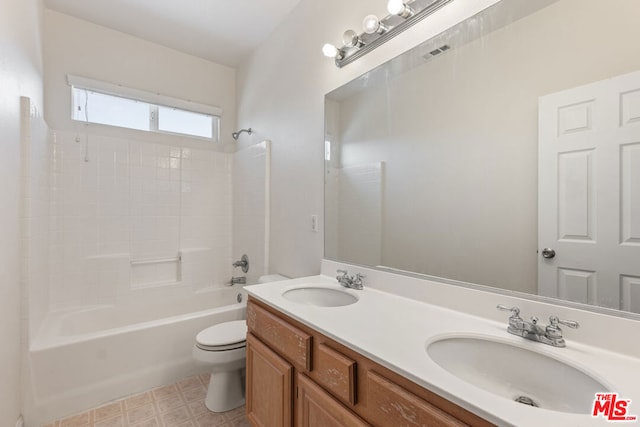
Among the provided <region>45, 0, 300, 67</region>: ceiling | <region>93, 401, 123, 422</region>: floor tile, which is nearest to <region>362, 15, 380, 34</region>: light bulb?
<region>45, 0, 300, 67</region>: ceiling

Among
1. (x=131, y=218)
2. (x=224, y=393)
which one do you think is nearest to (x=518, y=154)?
(x=224, y=393)

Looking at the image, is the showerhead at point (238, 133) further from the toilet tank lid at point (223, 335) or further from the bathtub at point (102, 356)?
the toilet tank lid at point (223, 335)

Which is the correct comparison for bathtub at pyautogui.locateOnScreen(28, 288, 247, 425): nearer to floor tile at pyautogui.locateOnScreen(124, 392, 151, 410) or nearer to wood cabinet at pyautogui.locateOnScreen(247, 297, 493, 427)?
floor tile at pyautogui.locateOnScreen(124, 392, 151, 410)

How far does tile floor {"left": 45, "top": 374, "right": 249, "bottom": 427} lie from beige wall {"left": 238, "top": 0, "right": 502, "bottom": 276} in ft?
3.17

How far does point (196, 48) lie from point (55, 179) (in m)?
1.67

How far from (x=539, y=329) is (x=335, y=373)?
0.63 m

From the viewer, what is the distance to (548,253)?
95 centimetres

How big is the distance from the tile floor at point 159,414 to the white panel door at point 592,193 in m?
1.77

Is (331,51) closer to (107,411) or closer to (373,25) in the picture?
(373,25)

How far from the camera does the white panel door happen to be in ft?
2.58

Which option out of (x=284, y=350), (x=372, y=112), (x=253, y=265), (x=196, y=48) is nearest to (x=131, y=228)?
(x=253, y=265)

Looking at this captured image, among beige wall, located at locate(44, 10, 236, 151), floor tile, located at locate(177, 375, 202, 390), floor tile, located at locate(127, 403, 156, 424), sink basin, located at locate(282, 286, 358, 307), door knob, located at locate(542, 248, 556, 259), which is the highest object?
beige wall, located at locate(44, 10, 236, 151)

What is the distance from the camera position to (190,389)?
1.95 m

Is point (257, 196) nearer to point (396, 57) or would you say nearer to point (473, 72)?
point (396, 57)
